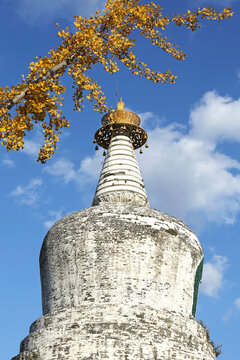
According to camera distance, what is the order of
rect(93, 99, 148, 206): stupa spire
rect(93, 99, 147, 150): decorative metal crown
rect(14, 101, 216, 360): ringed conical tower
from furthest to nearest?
rect(93, 99, 147, 150): decorative metal crown, rect(93, 99, 148, 206): stupa spire, rect(14, 101, 216, 360): ringed conical tower

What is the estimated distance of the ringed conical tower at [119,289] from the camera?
14320 mm

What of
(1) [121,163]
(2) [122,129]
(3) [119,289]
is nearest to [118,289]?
(3) [119,289]

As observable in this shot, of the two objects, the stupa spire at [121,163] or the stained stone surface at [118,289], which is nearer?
the stained stone surface at [118,289]

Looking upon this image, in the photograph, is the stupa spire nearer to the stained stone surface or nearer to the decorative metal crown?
the decorative metal crown

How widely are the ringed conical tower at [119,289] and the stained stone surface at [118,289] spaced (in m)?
0.03

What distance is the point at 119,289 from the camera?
51.0ft

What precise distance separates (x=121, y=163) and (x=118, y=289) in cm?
680

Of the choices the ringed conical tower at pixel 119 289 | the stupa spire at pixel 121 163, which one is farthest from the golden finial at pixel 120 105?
the ringed conical tower at pixel 119 289

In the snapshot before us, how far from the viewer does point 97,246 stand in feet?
53.4

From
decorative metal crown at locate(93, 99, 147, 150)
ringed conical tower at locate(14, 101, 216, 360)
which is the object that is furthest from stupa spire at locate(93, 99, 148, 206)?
ringed conical tower at locate(14, 101, 216, 360)

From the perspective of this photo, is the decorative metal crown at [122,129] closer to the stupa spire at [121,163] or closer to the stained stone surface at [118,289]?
the stupa spire at [121,163]

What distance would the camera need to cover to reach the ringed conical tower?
564 inches

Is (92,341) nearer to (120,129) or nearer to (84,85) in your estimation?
(84,85)

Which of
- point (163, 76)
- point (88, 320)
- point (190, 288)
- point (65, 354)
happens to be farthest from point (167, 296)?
point (163, 76)
